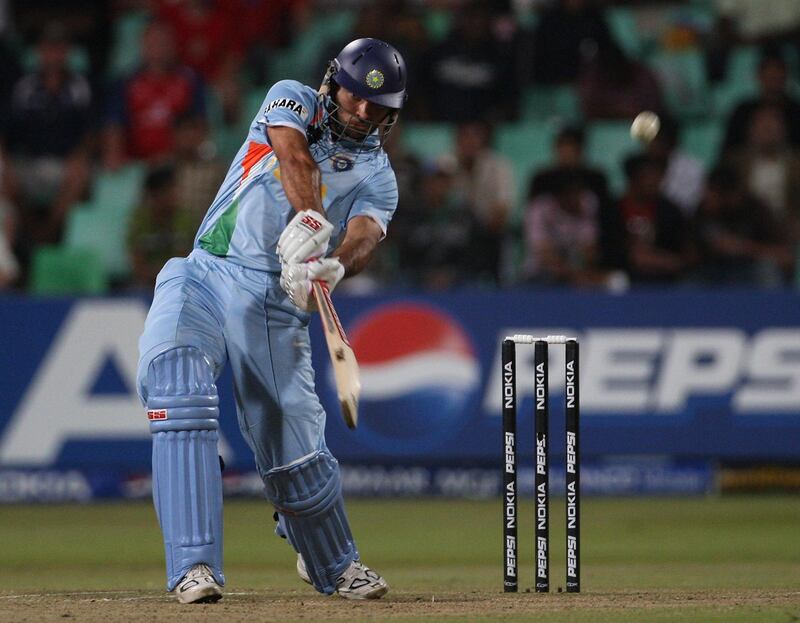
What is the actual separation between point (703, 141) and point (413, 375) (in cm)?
406

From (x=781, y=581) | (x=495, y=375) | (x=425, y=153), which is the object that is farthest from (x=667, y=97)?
(x=781, y=581)

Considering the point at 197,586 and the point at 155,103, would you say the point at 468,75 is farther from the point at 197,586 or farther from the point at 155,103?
the point at 197,586

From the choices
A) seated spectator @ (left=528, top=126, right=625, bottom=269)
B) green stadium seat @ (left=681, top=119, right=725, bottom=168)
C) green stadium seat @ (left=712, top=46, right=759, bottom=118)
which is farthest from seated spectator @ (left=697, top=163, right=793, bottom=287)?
green stadium seat @ (left=712, top=46, right=759, bottom=118)

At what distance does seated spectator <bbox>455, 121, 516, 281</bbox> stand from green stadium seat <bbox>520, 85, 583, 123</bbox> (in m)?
1.16

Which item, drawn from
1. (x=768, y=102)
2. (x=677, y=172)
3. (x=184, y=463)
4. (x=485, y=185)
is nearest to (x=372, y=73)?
(x=184, y=463)

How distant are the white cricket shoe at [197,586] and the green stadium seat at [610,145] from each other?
8.76 meters

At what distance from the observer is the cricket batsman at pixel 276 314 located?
5590 millimetres

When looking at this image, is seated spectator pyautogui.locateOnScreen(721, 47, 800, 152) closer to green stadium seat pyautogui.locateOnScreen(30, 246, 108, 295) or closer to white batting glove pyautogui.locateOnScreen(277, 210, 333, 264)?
green stadium seat pyautogui.locateOnScreen(30, 246, 108, 295)

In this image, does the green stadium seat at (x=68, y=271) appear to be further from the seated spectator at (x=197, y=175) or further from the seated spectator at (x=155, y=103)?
the seated spectator at (x=155, y=103)

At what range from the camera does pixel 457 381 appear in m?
11.9

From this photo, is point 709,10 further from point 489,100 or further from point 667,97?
point 489,100

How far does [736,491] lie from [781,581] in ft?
16.3

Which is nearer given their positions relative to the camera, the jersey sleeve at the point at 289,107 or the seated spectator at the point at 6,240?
the jersey sleeve at the point at 289,107

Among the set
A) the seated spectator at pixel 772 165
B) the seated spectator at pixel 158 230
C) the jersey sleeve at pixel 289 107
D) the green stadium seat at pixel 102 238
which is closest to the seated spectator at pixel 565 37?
the seated spectator at pixel 772 165
